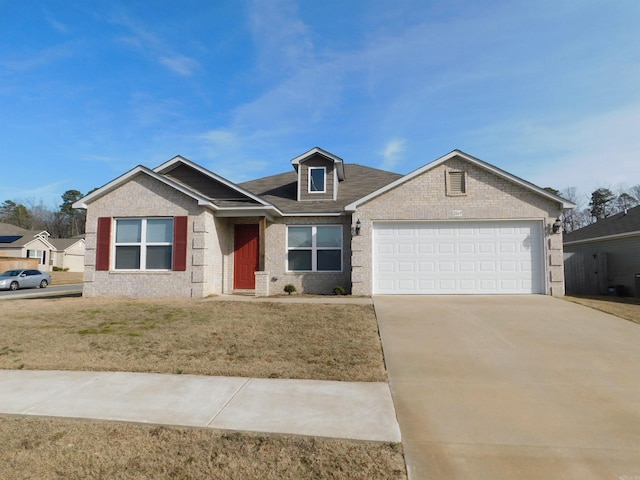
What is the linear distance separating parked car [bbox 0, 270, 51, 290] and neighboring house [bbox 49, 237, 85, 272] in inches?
839

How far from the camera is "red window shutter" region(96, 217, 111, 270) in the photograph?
13.1m

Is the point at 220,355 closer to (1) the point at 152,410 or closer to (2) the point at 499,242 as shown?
(1) the point at 152,410

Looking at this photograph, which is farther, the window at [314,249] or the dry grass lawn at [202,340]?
the window at [314,249]

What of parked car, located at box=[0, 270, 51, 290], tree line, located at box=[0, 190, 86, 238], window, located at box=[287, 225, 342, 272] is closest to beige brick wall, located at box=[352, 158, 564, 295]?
window, located at box=[287, 225, 342, 272]

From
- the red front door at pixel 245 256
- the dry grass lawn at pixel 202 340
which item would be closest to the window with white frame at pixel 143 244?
the dry grass lawn at pixel 202 340

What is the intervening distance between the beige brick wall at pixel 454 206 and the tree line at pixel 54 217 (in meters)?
72.5

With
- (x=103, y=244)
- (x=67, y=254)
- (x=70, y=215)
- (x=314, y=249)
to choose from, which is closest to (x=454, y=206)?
(x=314, y=249)

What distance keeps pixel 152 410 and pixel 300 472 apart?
2.04 m

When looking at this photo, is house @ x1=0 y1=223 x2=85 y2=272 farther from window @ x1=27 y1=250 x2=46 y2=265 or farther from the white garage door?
the white garage door

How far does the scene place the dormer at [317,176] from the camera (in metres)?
15.5

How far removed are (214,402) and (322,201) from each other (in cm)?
1145

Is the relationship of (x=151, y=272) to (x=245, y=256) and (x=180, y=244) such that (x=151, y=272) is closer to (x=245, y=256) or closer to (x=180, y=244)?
(x=180, y=244)

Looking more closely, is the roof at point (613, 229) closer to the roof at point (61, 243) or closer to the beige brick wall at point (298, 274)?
the beige brick wall at point (298, 274)

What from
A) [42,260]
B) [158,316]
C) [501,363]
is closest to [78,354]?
[158,316]
